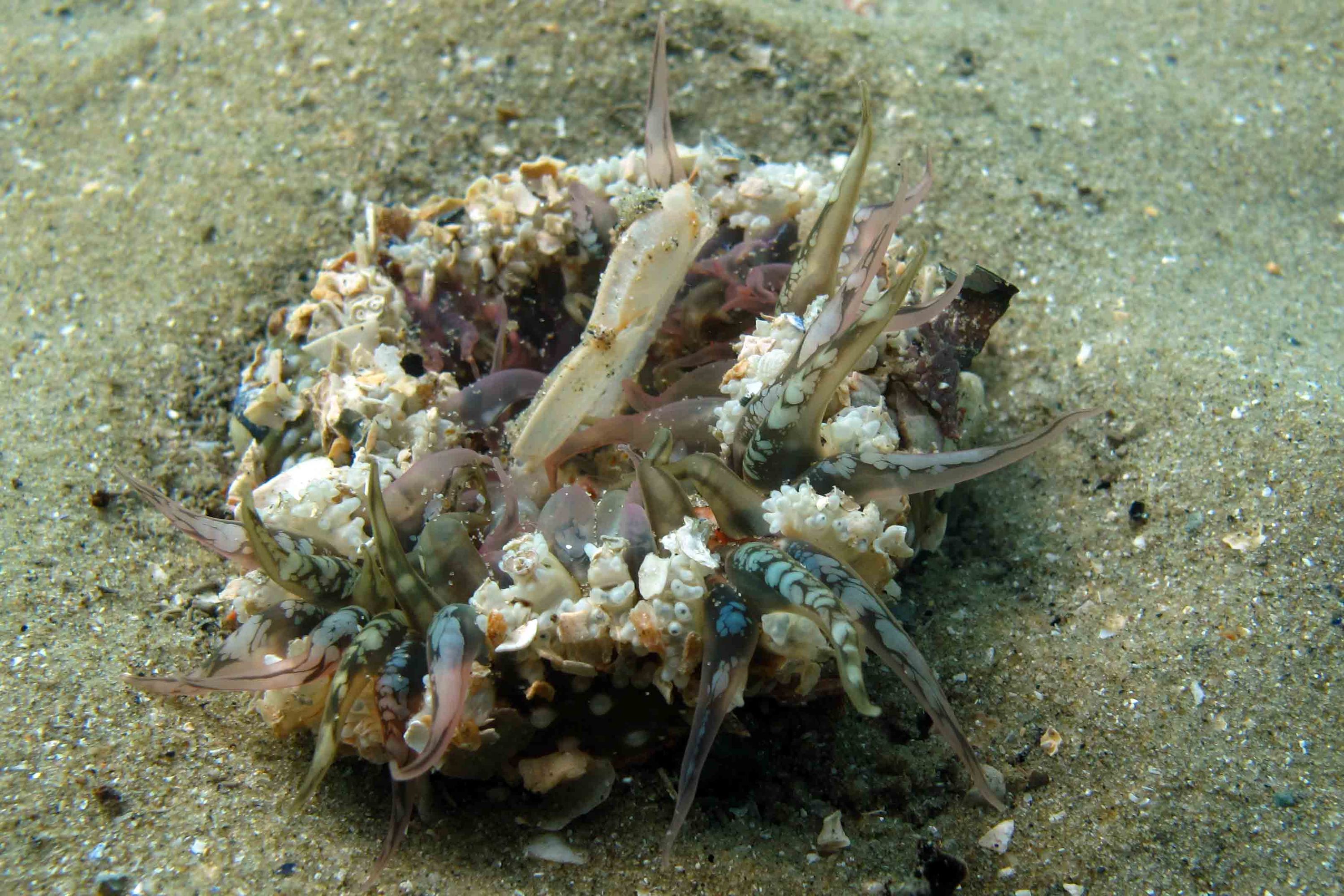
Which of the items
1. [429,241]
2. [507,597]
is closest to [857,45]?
[429,241]

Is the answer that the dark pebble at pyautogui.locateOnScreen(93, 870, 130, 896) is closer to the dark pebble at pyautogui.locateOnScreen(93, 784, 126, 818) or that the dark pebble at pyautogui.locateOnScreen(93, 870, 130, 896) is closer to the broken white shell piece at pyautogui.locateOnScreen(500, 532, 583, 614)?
the dark pebble at pyautogui.locateOnScreen(93, 784, 126, 818)

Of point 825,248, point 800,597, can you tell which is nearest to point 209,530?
point 800,597

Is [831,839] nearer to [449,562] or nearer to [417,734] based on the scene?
[417,734]

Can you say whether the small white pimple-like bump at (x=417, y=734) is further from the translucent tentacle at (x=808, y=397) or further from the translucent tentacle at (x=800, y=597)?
the translucent tentacle at (x=808, y=397)

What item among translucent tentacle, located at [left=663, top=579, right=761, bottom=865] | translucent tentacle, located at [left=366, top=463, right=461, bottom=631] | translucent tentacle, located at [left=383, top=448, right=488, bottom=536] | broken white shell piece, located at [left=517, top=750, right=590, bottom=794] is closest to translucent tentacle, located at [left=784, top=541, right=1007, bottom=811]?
translucent tentacle, located at [left=663, top=579, right=761, bottom=865]

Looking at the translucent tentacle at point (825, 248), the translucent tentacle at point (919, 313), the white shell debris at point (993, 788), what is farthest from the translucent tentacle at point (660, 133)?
the white shell debris at point (993, 788)

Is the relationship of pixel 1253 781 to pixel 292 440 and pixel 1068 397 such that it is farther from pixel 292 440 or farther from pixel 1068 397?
pixel 292 440
